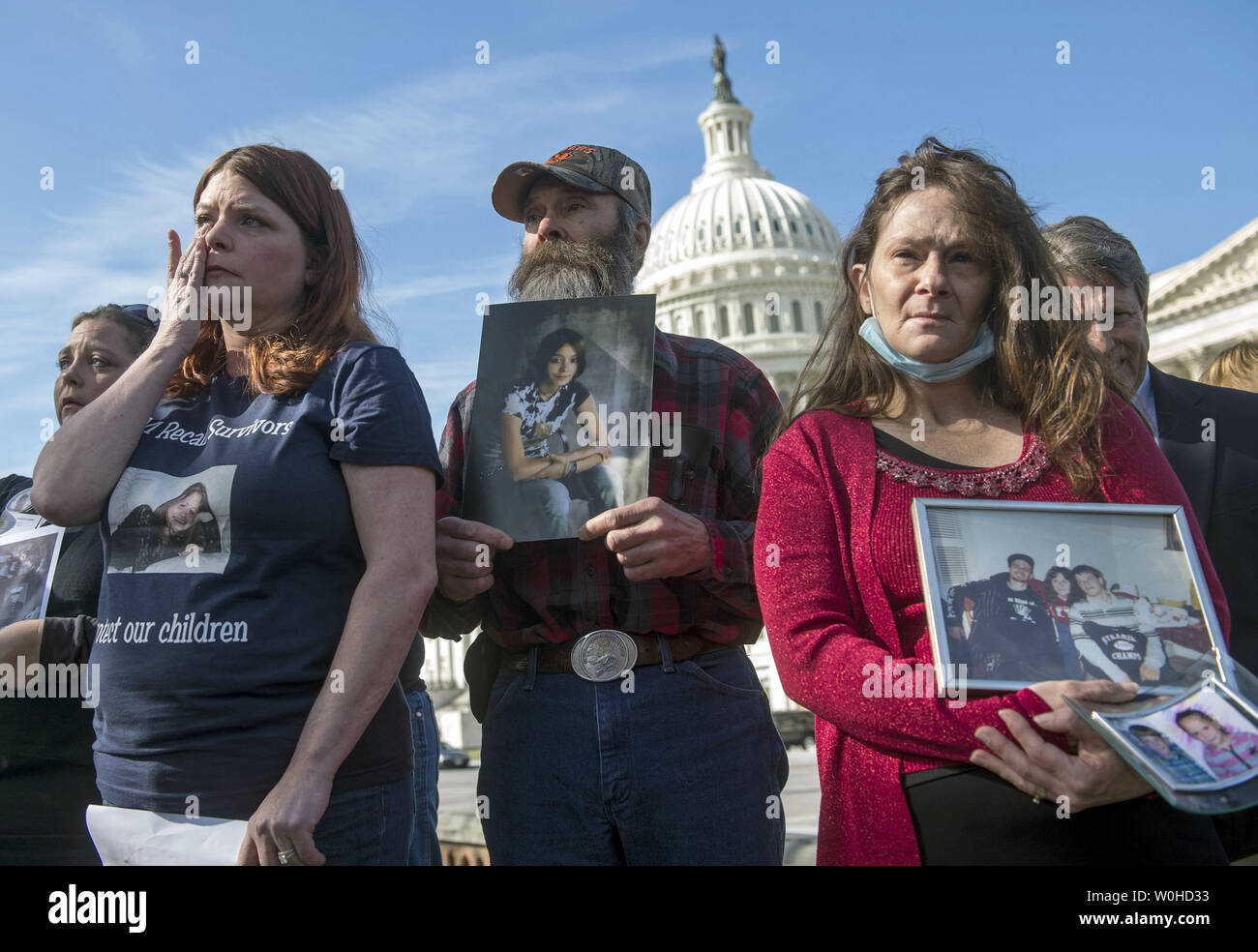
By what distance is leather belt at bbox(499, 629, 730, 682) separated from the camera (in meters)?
2.57

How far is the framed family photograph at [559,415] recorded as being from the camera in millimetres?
2498

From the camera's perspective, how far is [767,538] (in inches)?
84.0

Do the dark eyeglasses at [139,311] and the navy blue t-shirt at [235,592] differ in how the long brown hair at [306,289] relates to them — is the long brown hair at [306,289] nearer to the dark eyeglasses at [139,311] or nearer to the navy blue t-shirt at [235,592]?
the navy blue t-shirt at [235,592]

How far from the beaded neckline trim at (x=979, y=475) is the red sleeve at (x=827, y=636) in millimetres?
118

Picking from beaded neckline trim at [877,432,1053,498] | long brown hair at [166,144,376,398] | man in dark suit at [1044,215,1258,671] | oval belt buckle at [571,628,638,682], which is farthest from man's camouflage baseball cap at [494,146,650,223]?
beaded neckline trim at [877,432,1053,498]

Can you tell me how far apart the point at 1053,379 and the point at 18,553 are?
2476 mm

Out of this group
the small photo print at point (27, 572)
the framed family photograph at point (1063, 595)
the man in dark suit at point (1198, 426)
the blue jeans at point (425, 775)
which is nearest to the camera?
the framed family photograph at point (1063, 595)

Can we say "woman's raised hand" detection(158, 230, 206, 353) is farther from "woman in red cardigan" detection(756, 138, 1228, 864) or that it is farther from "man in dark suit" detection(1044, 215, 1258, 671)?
"man in dark suit" detection(1044, 215, 1258, 671)

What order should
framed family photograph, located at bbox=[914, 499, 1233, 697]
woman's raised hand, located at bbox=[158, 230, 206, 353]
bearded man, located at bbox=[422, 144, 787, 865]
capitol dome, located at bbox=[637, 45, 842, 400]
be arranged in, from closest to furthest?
framed family photograph, located at bbox=[914, 499, 1233, 697] → woman's raised hand, located at bbox=[158, 230, 206, 353] → bearded man, located at bbox=[422, 144, 787, 865] → capitol dome, located at bbox=[637, 45, 842, 400]

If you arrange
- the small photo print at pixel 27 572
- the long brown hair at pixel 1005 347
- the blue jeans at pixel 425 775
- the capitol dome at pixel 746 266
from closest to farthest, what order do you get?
the long brown hair at pixel 1005 347
the small photo print at pixel 27 572
the blue jeans at pixel 425 775
the capitol dome at pixel 746 266

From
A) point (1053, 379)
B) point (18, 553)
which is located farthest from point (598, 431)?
point (18, 553)

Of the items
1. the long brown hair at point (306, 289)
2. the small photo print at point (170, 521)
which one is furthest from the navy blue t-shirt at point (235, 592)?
the long brown hair at point (306, 289)

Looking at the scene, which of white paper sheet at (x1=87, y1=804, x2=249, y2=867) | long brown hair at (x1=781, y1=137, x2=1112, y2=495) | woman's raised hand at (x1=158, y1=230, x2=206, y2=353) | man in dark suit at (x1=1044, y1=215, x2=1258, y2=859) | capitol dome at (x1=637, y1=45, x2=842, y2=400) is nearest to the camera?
white paper sheet at (x1=87, y1=804, x2=249, y2=867)
